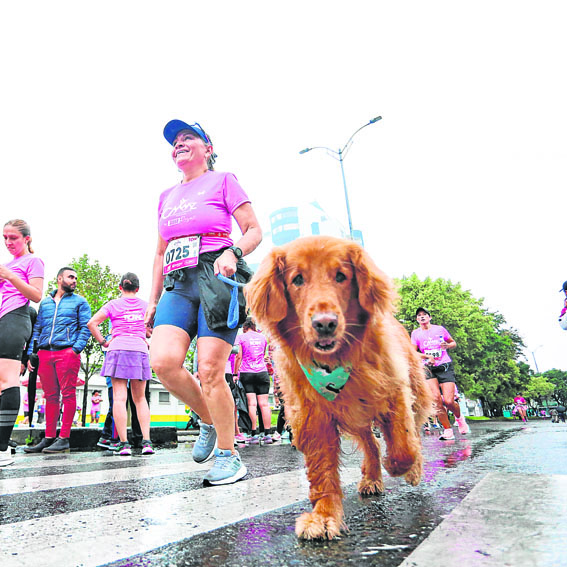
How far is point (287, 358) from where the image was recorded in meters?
2.85

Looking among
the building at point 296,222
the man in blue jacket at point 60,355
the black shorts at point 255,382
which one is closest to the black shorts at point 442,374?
A: the black shorts at point 255,382

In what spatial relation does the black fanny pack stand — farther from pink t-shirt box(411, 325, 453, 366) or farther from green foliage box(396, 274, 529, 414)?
green foliage box(396, 274, 529, 414)

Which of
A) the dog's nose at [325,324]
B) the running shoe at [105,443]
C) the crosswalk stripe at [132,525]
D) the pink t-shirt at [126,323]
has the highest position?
the pink t-shirt at [126,323]

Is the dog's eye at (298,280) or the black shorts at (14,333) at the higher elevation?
the black shorts at (14,333)

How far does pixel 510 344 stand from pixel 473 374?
39.1ft

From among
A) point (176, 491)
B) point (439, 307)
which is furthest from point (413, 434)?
point (439, 307)

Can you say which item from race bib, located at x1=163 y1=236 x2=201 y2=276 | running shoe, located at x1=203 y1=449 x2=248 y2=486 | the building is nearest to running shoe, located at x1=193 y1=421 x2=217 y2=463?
running shoe, located at x1=203 y1=449 x2=248 y2=486

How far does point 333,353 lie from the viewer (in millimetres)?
2670

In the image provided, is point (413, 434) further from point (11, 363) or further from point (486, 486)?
point (11, 363)

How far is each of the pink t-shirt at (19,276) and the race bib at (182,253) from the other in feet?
8.51

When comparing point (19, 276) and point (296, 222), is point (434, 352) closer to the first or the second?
point (19, 276)

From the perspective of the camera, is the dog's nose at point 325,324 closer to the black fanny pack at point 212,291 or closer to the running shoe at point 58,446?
the black fanny pack at point 212,291

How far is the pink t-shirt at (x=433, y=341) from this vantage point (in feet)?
32.2

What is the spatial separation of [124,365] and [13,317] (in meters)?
2.06
